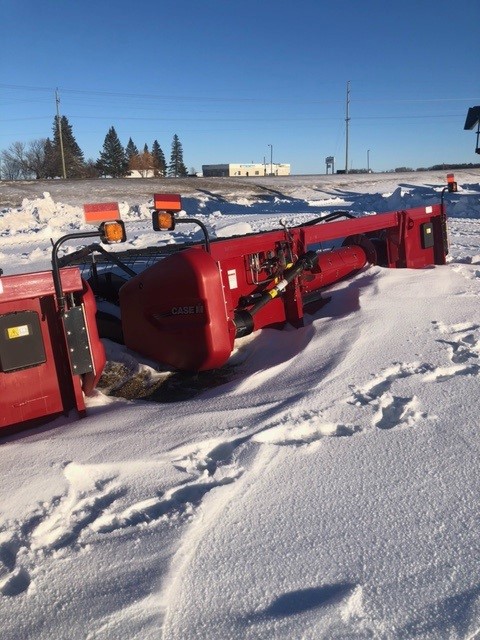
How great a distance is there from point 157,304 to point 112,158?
66.0 meters

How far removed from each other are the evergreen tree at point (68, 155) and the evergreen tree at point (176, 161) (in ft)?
49.8

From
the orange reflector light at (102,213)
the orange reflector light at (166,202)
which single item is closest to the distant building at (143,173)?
the orange reflector light at (166,202)

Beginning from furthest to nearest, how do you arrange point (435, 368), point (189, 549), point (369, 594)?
point (435, 368) → point (189, 549) → point (369, 594)

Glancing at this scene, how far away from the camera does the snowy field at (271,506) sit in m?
1.64

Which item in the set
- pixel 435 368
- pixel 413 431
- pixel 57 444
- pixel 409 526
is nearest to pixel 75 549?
pixel 57 444

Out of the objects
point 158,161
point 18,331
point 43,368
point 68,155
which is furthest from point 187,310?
point 158,161

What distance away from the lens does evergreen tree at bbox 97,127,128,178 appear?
63938mm

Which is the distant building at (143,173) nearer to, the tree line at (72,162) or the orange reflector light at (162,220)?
the tree line at (72,162)

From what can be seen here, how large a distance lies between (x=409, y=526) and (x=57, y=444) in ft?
5.47

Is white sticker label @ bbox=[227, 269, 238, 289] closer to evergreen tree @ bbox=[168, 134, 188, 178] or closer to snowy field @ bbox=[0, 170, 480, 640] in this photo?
snowy field @ bbox=[0, 170, 480, 640]

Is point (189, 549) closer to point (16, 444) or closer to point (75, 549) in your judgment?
point (75, 549)

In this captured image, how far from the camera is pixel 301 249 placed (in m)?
5.02

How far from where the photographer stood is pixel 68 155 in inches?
2290

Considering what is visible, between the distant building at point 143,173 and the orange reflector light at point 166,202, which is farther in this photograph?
the distant building at point 143,173
